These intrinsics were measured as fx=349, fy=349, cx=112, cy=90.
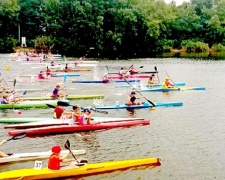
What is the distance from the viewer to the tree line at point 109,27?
79.6 m

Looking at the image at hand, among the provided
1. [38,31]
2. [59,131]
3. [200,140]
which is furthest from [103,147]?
[38,31]

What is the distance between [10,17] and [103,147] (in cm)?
7720

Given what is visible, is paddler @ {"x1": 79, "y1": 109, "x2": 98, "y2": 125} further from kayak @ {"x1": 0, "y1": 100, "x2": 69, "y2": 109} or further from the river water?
kayak @ {"x1": 0, "y1": 100, "x2": 69, "y2": 109}

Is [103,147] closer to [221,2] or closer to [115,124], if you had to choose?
[115,124]

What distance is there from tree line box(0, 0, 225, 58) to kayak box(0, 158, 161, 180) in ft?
200

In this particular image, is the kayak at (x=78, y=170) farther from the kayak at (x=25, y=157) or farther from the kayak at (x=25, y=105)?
Answer: the kayak at (x=25, y=105)

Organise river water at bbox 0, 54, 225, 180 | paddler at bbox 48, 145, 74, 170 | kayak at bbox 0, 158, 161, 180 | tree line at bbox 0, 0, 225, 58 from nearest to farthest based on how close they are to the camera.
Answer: kayak at bbox 0, 158, 161, 180, paddler at bbox 48, 145, 74, 170, river water at bbox 0, 54, 225, 180, tree line at bbox 0, 0, 225, 58

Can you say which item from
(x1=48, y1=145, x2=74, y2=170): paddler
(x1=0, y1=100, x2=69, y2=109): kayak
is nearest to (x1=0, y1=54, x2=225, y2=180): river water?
(x1=0, y1=100, x2=69, y2=109): kayak

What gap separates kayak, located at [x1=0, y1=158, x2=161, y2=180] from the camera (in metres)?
11.6

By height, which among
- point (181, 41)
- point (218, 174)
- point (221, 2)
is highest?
point (221, 2)

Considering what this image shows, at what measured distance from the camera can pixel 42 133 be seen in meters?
17.4

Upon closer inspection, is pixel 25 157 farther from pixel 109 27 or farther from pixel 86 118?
pixel 109 27

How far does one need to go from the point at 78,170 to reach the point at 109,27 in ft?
236

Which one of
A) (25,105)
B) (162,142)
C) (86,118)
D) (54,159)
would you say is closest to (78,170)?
(54,159)
